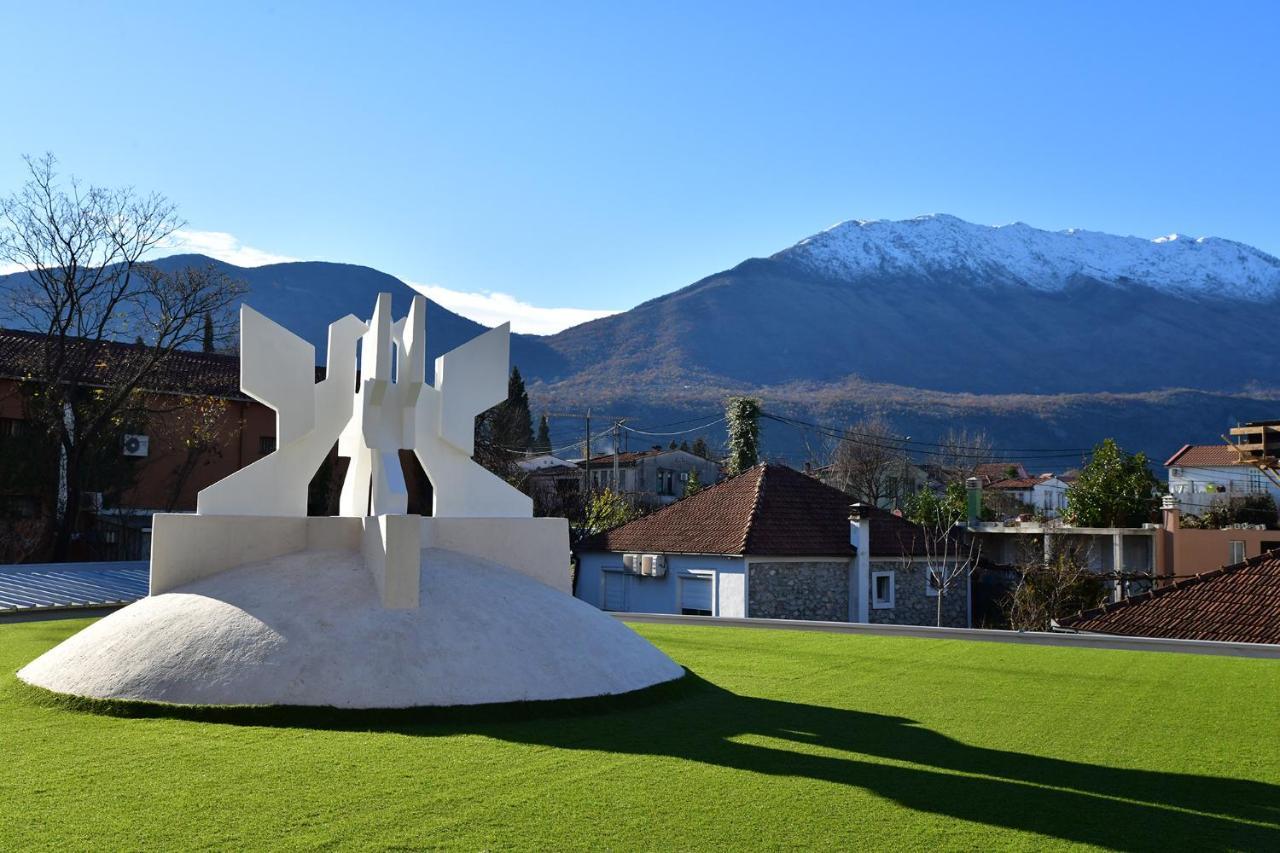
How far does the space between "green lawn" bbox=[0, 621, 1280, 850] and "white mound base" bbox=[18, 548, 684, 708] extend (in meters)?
0.51

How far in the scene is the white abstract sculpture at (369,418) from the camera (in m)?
14.1

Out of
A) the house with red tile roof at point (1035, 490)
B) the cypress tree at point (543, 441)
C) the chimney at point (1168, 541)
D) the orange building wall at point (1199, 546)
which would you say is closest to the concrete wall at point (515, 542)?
the orange building wall at point (1199, 546)

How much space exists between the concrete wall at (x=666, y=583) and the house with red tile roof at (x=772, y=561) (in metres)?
0.03

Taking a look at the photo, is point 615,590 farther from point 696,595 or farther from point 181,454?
point 181,454

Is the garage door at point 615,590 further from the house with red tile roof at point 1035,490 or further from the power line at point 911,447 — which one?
the house with red tile roof at point 1035,490

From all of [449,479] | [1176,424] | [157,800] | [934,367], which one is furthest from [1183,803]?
[934,367]

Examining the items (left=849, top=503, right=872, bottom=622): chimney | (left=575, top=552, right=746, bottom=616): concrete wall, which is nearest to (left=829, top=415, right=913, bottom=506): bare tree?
(left=849, top=503, right=872, bottom=622): chimney

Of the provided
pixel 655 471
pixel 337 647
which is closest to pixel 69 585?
pixel 337 647

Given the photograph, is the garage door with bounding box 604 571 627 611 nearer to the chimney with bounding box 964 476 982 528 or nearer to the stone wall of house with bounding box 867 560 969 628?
the stone wall of house with bounding box 867 560 969 628

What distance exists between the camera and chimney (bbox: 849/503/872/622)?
33938 millimetres

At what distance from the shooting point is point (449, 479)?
15.1 metres

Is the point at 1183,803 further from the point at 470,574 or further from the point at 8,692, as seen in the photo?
the point at 8,692

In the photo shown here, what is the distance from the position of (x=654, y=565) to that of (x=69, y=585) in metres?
16.1

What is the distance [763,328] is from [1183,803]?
16917 centimetres
